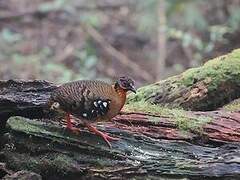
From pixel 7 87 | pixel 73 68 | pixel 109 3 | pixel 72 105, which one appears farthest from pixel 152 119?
pixel 109 3

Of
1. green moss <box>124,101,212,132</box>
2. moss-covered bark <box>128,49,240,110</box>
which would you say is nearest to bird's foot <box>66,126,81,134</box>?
green moss <box>124,101,212,132</box>

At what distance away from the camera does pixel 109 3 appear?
15391 mm

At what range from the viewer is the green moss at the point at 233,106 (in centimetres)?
504

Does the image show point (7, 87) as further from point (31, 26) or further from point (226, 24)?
point (31, 26)

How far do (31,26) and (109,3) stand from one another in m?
2.38

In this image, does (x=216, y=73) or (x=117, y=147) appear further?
(x=216, y=73)

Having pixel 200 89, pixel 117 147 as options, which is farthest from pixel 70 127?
pixel 200 89

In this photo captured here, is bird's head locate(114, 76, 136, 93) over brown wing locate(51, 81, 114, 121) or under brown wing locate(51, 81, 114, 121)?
over

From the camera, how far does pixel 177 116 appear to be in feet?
15.4

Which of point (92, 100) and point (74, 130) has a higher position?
point (92, 100)

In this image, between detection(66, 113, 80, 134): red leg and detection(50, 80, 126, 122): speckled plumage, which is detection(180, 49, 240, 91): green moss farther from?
detection(66, 113, 80, 134): red leg

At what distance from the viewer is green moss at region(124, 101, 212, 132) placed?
180 inches

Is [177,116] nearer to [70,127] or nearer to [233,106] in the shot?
[233,106]

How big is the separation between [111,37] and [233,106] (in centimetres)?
930
